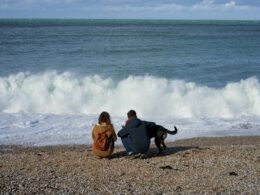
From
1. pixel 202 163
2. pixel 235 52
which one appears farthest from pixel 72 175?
pixel 235 52

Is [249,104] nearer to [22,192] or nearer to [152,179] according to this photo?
[152,179]

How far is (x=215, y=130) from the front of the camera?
16281 millimetres

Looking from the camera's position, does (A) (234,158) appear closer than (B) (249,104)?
Yes

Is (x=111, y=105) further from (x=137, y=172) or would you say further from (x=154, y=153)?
(x=137, y=172)

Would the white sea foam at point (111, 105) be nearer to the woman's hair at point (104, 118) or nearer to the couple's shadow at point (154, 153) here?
the couple's shadow at point (154, 153)

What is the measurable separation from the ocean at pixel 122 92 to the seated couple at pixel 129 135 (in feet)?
11.2

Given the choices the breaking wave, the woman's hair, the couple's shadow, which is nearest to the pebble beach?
the couple's shadow

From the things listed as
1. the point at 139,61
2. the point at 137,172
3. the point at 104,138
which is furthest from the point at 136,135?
the point at 139,61

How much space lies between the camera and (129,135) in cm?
1113

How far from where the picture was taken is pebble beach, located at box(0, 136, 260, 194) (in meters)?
8.42

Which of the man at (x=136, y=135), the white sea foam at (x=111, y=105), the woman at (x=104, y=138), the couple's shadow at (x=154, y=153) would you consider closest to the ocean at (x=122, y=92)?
the white sea foam at (x=111, y=105)

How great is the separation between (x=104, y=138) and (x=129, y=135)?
52cm

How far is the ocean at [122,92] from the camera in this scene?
1655 cm

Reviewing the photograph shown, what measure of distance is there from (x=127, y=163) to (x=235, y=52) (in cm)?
3562
